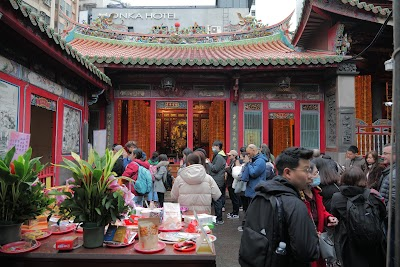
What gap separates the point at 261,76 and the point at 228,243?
17.5 feet

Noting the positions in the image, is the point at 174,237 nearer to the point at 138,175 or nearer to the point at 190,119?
the point at 138,175

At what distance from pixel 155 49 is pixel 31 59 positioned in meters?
6.88

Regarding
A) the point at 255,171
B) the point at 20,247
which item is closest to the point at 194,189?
the point at 255,171

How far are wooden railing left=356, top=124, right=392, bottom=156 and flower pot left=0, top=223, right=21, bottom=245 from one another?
→ 8.41 meters

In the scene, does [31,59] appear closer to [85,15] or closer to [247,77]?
[247,77]

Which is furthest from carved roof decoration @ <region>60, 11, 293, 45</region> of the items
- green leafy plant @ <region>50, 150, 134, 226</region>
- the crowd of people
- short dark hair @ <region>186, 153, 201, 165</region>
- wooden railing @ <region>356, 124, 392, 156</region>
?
green leafy plant @ <region>50, 150, 134, 226</region>

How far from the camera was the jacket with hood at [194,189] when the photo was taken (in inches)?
173

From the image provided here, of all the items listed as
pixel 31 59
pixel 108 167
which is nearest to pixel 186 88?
pixel 31 59

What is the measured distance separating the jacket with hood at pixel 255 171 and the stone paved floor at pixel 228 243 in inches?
33.3

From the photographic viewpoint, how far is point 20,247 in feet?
7.95

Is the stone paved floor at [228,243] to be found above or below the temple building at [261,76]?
below

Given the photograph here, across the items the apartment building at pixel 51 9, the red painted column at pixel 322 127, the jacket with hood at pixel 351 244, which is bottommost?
the jacket with hood at pixel 351 244

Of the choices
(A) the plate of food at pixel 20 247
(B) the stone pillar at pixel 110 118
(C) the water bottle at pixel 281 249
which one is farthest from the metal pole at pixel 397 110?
(B) the stone pillar at pixel 110 118

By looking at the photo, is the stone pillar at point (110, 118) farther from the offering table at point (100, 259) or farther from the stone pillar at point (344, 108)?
the offering table at point (100, 259)
